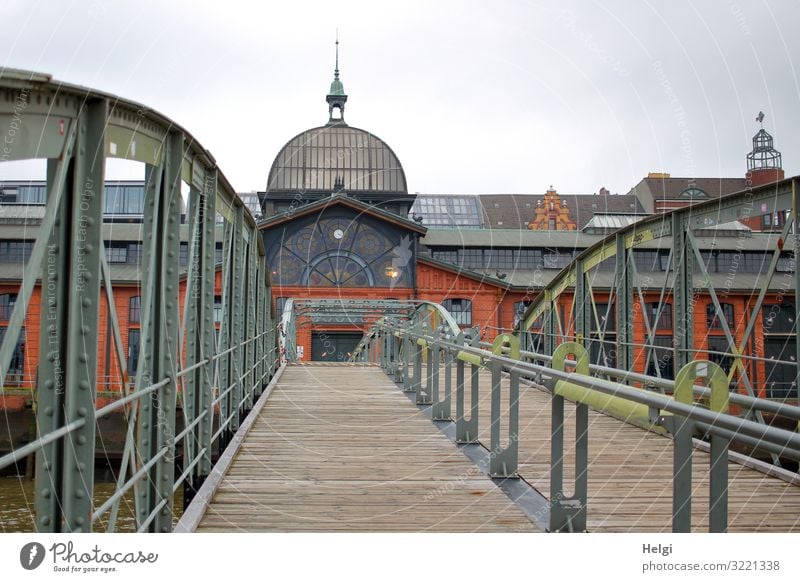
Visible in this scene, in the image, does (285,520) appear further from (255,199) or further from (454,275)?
(255,199)

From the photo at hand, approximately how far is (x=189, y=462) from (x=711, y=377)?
380cm

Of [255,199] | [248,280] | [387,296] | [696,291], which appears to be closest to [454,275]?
[387,296]

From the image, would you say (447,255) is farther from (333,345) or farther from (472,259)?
(333,345)

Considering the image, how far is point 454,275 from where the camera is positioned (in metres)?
33.8

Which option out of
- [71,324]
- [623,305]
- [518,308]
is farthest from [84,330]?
[518,308]

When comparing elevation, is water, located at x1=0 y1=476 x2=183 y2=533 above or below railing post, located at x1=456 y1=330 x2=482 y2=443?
below

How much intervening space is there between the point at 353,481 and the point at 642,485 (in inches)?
83.7

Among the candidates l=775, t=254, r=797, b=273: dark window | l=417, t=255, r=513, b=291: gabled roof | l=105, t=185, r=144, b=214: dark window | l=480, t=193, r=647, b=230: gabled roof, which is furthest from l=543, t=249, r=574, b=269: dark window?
l=105, t=185, r=144, b=214: dark window

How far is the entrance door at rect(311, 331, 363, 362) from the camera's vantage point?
3312 centimetres

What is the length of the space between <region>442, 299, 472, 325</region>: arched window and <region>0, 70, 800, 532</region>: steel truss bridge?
21.7 metres

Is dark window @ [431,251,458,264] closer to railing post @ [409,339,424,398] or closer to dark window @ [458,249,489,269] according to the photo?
dark window @ [458,249,489,269]

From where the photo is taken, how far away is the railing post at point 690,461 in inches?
120

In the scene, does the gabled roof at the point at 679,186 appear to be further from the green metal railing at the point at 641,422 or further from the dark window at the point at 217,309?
the green metal railing at the point at 641,422

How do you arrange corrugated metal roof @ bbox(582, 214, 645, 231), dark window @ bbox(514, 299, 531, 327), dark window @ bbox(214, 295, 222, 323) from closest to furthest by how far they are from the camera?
dark window @ bbox(214, 295, 222, 323) → dark window @ bbox(514, 299, 531, 327) → corrugated metal roof @ bbox(582, 214, 645, 231)
